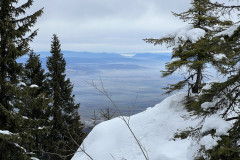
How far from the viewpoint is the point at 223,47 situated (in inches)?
213

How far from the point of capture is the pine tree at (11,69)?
989 cm

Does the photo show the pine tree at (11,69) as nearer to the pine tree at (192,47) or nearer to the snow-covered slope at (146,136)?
the snow-covered slope at (146,136)

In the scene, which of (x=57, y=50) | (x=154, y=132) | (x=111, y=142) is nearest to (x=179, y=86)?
(x=154, y=132)

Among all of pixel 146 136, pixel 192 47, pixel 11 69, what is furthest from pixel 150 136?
pixel 11 69

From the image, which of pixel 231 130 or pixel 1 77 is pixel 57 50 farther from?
pixel 231 130

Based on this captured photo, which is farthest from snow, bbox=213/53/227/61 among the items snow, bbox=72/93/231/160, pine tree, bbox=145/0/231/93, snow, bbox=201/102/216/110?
snow, bbox=201/102/216/110

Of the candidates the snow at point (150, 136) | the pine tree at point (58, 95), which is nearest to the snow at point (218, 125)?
the snow at point (150, 136)

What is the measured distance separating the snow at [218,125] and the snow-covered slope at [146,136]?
6989mm

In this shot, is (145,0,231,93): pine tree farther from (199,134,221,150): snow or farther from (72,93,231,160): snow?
(199,134,221,150): snow

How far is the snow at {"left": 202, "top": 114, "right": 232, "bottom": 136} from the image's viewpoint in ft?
16.8

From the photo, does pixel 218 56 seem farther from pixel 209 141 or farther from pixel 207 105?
pixel 209 141

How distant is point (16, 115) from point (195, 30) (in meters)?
12.6

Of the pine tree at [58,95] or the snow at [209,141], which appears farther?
the pine tree at [58,95]

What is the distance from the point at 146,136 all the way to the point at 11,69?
9666 millimetres
